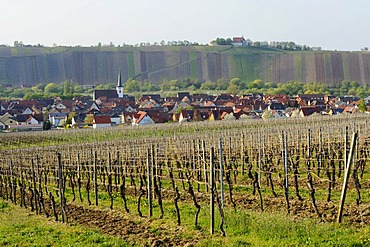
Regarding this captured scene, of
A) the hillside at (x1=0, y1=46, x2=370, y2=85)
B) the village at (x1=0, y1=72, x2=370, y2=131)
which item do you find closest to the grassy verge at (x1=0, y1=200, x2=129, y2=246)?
the village at (x1=0, y1=72, x2=370, y2=131)

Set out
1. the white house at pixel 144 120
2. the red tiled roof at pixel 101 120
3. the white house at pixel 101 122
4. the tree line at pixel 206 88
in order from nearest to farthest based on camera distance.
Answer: the white house at pixel 101 122 → the red tiled roof at pixel 101 120 → the white house at pixel 144 120 → the tree line at pixel 206 88

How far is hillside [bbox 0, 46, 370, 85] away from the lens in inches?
5901

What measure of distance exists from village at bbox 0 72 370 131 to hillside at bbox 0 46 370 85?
4217 centimetres

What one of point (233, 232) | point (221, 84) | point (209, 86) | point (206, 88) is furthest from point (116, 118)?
point (221, 84)

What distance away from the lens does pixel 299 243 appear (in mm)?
8938

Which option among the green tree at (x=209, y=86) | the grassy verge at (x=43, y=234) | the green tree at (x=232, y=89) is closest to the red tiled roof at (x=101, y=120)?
the grassy verge at (x=43, y=234)

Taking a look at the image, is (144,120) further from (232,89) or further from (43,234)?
(232,89)

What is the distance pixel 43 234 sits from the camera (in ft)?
37.8

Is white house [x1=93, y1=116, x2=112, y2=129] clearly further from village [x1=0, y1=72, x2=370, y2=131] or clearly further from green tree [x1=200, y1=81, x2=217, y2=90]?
green tree [x1=200, y1=81, x2=217, y2=90]

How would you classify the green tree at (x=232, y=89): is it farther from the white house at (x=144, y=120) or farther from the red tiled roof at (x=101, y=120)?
the red tiled roof at (x=101, y=120)

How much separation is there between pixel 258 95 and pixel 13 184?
103 m

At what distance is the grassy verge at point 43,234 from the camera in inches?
409

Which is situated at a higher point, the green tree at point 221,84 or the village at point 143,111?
the green tree at point 221,84

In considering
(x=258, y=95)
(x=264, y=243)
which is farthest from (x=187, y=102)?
(x=264, y=243)
